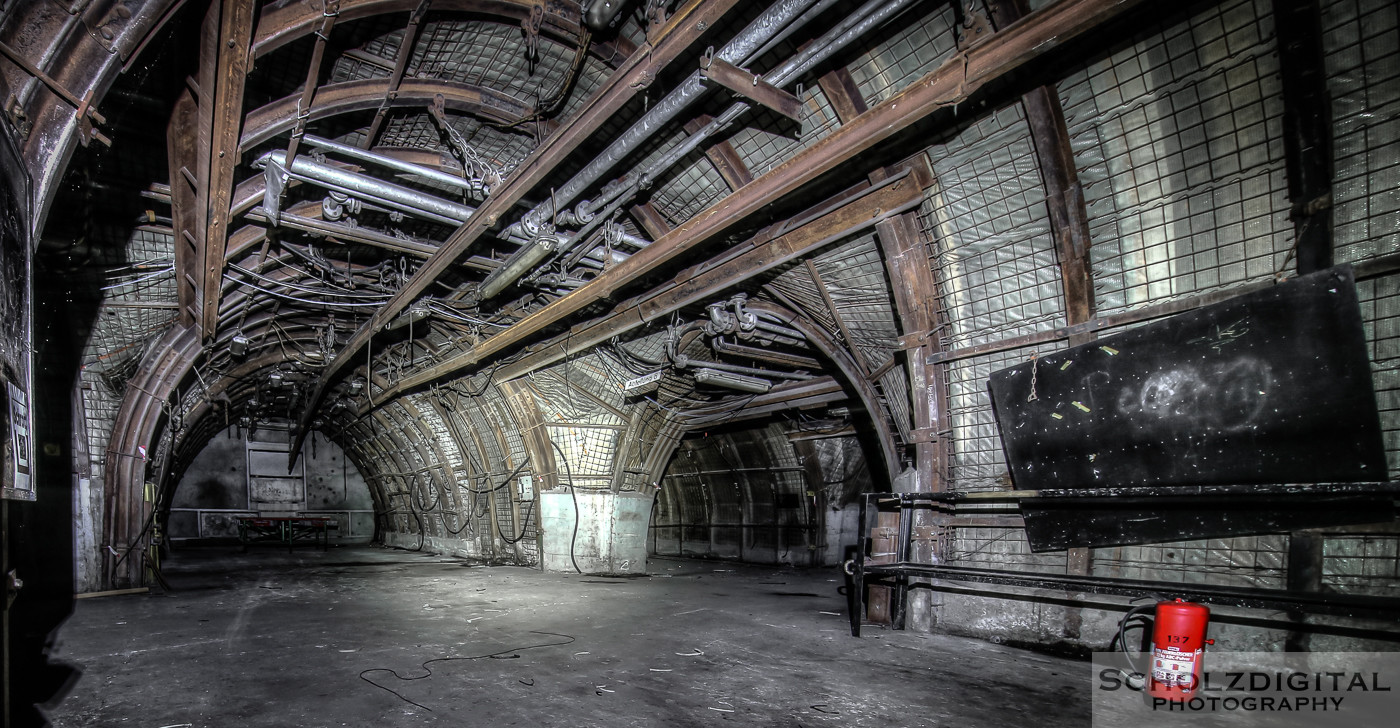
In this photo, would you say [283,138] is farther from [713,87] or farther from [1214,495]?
[1214,495]

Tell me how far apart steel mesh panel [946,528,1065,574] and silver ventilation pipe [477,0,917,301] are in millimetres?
4321

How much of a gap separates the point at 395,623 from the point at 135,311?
20.8 ft

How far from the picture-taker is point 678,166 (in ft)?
22.7

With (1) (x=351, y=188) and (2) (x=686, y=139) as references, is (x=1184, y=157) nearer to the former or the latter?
(2) (x=686, y=139)

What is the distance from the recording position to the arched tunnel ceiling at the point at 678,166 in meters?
4.11

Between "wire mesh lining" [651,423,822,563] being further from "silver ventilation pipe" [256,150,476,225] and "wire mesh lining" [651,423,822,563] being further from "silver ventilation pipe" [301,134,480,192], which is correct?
"silver ventilation pipe" [301,134,480,192]

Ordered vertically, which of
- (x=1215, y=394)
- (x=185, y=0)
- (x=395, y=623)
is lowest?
(x=395, y=623)

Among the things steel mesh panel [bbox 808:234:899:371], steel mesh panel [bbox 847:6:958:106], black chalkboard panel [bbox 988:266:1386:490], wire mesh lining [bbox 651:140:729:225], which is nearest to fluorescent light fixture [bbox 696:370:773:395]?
steel mesh panel [bbox 808:234:899:371]

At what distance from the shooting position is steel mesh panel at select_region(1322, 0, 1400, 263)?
358 cm

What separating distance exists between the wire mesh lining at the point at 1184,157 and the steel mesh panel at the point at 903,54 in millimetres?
978

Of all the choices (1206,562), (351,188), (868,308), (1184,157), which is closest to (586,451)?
(868,308)

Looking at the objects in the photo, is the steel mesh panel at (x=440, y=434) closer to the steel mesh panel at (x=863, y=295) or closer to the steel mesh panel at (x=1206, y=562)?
the steel mesh panel at (x=863, y=295)

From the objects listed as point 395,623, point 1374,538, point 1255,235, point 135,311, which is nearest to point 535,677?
point 395,623

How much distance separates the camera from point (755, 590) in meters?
10.4
